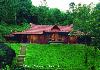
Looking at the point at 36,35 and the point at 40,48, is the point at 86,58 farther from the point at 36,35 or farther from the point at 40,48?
the point at 36,35

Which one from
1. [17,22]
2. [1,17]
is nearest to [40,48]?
[1,17]

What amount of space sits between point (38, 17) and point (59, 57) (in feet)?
118

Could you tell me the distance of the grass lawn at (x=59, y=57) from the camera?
43.8 metres

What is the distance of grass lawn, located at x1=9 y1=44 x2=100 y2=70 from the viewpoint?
144 feet

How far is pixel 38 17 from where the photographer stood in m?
82.1

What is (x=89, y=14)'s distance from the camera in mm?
48125

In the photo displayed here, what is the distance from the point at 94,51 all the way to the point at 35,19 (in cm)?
3580

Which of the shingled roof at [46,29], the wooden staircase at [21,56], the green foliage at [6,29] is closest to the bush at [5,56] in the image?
the wooden staircase at [21,56]

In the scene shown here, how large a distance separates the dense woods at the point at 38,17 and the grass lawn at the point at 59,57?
9.89ft

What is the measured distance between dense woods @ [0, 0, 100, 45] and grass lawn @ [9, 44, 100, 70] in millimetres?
3015

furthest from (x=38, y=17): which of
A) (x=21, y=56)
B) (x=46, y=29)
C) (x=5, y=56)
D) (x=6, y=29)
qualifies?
(x=5, y=56)

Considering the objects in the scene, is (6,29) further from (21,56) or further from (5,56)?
(5,56)

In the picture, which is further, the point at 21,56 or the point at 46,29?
the point at 46,29

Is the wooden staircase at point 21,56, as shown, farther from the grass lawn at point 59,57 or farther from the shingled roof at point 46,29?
the shingled roof at point 46,29
